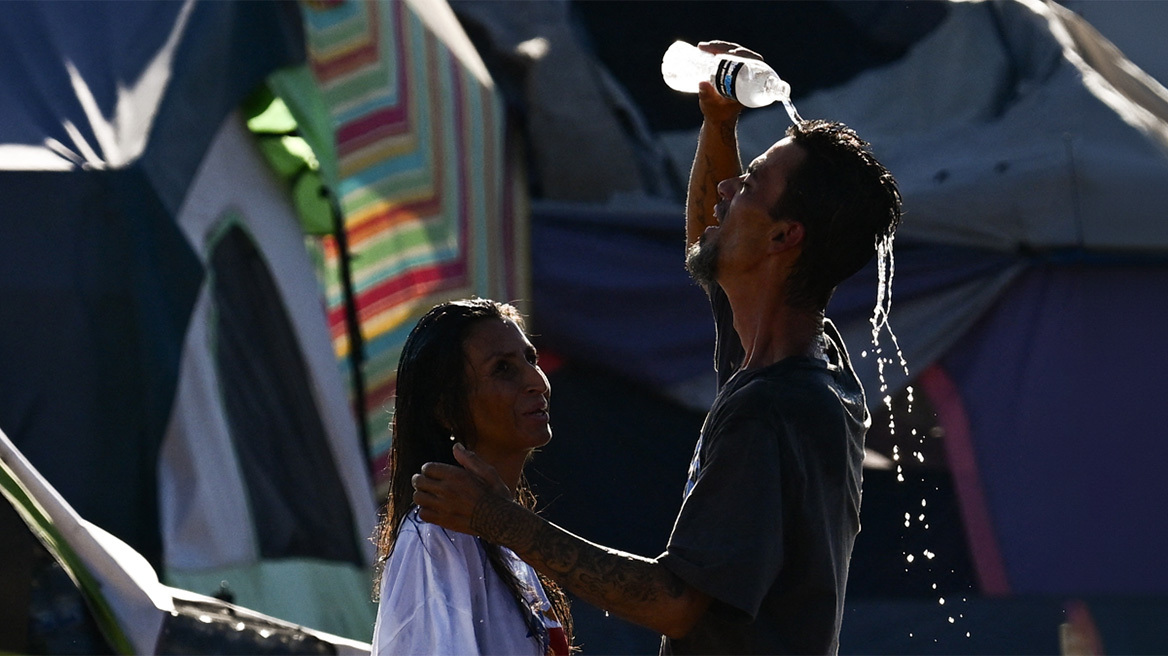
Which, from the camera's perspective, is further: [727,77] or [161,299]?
[161,299]

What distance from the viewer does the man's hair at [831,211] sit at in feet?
7.13

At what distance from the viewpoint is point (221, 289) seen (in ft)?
16.3

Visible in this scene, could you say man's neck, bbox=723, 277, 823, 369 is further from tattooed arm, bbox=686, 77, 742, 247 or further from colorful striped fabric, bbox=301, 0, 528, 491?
colorful striped fabric, bbox=301, 0, 528, 491

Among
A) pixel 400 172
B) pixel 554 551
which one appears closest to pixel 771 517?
pixel 554 551

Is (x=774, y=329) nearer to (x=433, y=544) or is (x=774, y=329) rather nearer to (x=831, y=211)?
(x=831, y=211)

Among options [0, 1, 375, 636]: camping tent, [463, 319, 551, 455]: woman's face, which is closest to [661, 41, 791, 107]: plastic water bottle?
[463, 319, 551, 455]: woman's face

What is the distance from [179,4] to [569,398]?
2.43m

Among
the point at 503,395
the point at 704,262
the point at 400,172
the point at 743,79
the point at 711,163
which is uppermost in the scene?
the point at 400,172

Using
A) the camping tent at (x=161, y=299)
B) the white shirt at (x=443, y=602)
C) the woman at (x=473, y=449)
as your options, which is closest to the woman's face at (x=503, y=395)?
the woman at (x=473, y=449)

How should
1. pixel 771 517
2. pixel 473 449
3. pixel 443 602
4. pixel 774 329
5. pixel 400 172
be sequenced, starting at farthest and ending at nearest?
pixel 400 172, pixel 473 449, pixel 774 329, pixel 443 602, pixel 771 517

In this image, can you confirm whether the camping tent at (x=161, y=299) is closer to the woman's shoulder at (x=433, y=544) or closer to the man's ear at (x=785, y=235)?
the woman's shoulder at (x=433, y=544)

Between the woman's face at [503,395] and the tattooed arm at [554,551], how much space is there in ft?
0.98

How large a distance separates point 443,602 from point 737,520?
1.34ft

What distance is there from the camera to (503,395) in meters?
2.26
